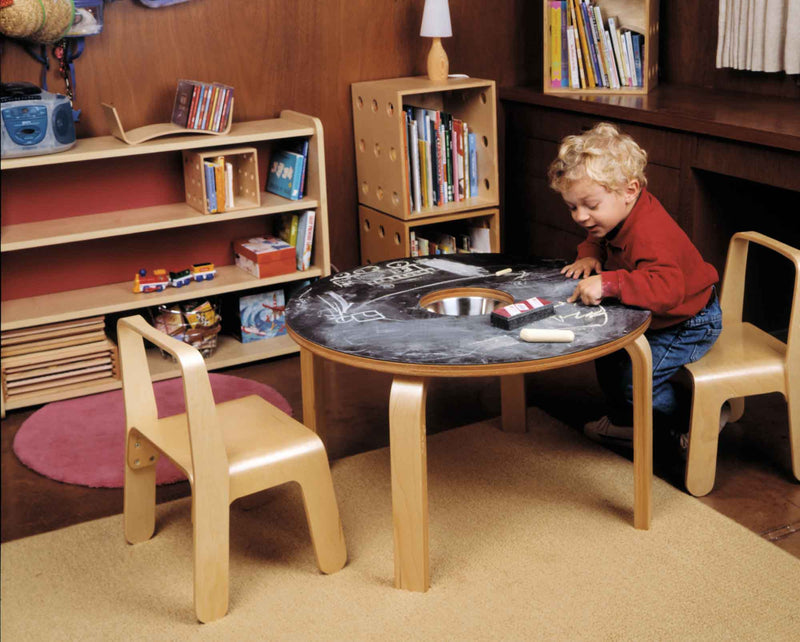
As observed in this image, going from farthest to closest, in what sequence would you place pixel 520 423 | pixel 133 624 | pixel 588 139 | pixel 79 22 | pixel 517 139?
pixel 517 139 → pixel 79 22 → pixel 520 423 → pixel 588 139 → pixel 133 624

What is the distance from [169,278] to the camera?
10.5 ft

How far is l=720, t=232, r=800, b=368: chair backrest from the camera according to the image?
2.25 m

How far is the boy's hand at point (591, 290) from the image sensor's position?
208cm

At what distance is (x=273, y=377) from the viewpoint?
10.4 ft

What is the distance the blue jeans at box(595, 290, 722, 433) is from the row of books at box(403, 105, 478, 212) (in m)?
1.16

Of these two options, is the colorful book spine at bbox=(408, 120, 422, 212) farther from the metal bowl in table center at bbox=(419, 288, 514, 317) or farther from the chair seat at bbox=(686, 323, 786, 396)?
the chair seat at bbox=(686, 323, 786, 396)

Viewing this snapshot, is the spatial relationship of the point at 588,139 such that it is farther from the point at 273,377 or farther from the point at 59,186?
the point at 59,186

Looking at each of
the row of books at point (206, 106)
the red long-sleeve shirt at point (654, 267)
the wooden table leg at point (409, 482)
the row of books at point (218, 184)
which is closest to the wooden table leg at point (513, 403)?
the red long-sleeve shirt at point (654, 267)

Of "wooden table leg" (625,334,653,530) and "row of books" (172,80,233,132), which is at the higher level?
"row of books" (172,80,233,132)

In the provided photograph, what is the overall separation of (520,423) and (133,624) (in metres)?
1.22

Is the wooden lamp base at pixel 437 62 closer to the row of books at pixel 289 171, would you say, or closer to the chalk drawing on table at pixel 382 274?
the row of books at pixel 289 171

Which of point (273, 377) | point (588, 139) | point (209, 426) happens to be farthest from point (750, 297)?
point (209, 426)

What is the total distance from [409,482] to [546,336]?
1.33 ft

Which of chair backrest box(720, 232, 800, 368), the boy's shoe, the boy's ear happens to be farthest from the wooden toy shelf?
chair backrest box(720, 232, 800, 368)
